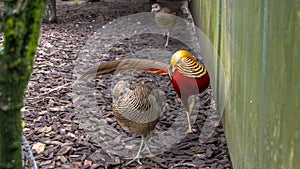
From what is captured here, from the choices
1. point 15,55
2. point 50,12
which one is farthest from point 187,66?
point 50,12

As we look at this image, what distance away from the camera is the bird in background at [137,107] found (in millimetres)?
3541

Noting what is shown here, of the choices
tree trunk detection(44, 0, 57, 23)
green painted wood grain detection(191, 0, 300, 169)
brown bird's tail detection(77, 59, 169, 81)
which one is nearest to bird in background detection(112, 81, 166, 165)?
green painted wood grain detection(191, 0, 300, 169)

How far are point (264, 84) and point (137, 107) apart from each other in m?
1.49

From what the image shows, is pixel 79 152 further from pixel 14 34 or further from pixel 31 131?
pixel 14 34

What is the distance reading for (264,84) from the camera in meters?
2.17

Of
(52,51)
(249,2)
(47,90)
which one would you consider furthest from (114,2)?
(249,2)

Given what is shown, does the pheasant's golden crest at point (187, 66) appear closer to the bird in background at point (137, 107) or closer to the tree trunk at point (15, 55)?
the bird in background at point (137, 107)

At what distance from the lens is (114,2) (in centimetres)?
1213

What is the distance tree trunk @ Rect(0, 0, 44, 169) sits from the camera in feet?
3.84

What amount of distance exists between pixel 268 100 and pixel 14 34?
124 cm

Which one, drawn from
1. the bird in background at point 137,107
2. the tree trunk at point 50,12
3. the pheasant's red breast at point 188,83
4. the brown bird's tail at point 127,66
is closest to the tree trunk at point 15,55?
the bird in background at point 137,107

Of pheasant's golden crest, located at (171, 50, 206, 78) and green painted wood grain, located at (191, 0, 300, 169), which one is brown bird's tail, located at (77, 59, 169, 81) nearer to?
pheasant's golden crest, located at (171, 50, 206, 78)

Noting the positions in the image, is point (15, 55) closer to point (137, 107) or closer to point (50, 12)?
point (137, 107)

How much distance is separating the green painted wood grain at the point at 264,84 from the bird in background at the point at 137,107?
1.90ft
